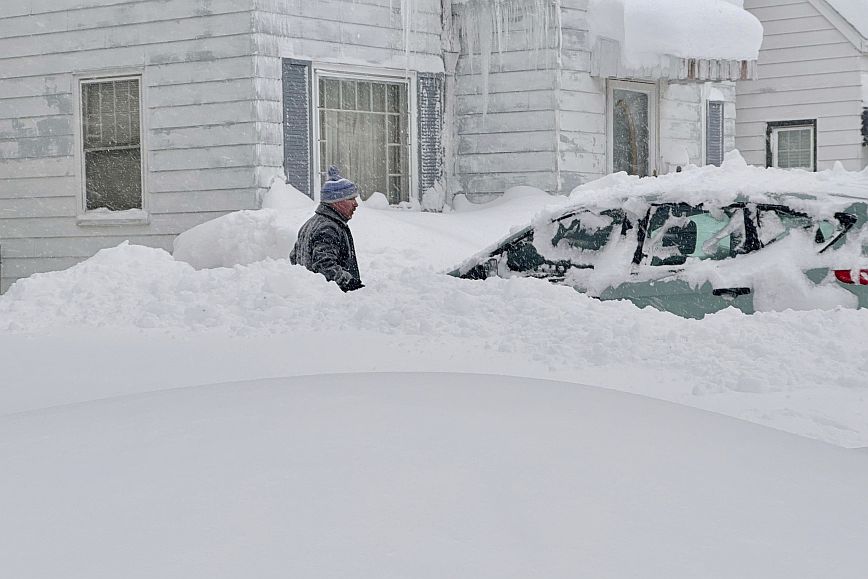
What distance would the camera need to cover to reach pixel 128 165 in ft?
46.9

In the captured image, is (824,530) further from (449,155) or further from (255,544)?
(449,155)

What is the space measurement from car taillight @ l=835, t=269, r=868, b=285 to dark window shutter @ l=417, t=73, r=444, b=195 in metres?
8.19

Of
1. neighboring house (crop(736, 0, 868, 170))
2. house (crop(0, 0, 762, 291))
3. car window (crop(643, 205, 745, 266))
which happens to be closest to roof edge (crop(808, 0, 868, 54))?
neighboring house (crop(736, 0, 868, 170))

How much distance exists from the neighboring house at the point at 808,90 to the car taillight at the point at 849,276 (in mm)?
13045

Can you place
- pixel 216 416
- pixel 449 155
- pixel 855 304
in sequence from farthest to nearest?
pixel 449 155 < pixel 855 304 < pixel 216 416

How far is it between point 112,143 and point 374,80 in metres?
3.24

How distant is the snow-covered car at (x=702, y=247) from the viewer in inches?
284

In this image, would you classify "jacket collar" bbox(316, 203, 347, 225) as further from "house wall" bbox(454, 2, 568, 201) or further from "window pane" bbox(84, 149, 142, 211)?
"house wall" bbox(454, 2, 568, 201)

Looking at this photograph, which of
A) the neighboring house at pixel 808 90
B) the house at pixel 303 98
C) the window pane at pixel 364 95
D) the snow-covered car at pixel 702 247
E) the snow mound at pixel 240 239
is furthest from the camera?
the neighboring house at pixel 808 90

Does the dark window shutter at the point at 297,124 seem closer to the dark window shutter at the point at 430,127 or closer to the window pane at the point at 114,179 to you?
the dark window shutter at the point at 430,127

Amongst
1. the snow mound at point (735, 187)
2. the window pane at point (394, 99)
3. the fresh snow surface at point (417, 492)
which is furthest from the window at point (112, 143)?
the fresh snow surface at point (417, 492)

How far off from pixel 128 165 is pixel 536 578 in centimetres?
1213

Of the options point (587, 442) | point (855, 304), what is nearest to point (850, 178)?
point (855, 304)

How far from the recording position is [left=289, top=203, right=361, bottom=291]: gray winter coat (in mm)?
8547
